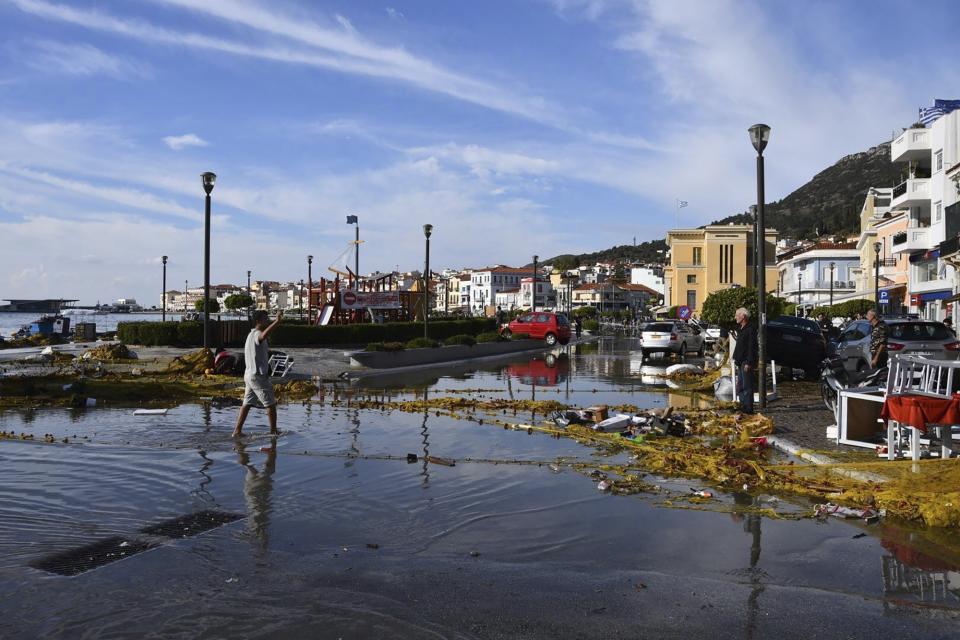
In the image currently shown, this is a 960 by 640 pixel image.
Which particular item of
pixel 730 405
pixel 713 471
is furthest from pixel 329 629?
pixel 730 405

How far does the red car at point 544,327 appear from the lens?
45188 millimetres

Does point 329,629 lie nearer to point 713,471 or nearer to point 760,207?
point 713,471

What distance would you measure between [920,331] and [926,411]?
1287 cm

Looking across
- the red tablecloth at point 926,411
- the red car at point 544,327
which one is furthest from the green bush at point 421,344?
the red tablecloth at point 926,411

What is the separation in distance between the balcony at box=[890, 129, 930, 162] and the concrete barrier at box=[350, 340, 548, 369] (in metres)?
30.1

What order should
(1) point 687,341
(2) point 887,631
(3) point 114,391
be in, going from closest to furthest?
(2) point 887,631 → (3) point 114,391 → (1) point 687,341

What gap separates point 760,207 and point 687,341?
22291 millimetres

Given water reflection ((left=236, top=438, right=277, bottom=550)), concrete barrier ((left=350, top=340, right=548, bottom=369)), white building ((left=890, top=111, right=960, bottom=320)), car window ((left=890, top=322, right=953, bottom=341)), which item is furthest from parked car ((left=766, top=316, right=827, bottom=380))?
white building ((left=890, top=111, right=960, bottom=320))

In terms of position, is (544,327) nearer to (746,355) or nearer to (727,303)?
(727,303)

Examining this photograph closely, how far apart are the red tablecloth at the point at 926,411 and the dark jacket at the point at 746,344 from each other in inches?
203

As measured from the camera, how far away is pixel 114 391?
1675 centimetres

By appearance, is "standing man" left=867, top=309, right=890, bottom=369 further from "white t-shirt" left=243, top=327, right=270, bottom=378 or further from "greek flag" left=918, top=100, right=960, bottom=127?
"greek flag" left=918, top=100, right=960, bottom=127

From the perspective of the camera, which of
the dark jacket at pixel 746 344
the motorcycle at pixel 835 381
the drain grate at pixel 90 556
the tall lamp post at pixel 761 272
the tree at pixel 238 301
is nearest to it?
the drain grate at pixel 90 556

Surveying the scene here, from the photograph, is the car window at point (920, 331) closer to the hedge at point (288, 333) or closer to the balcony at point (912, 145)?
the hedge at point (288, 333)
